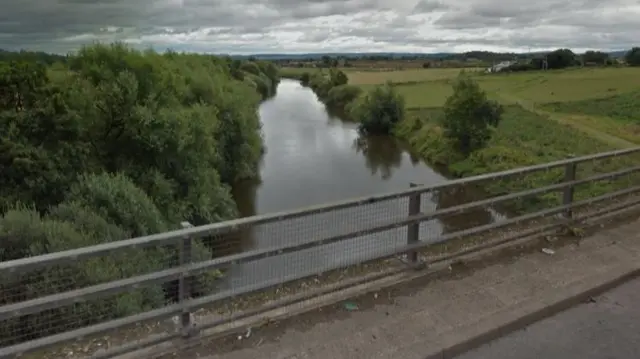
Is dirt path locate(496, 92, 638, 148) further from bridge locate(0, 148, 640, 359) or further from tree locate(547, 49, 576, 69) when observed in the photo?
bridge locate(0, 148, 640, 359)

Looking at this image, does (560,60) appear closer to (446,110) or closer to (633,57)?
(633,57)

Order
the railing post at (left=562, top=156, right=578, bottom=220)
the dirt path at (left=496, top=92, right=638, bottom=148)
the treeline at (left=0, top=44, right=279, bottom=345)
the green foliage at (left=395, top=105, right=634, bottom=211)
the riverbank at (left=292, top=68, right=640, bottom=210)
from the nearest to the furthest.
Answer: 1. the railing post at (left=562, top=156, right=578, bottom=220)
2. the treeline at (left=0, top=44, right=279, bottom=345)
3. the green foliage at (left=395, top=105, right=634, bottom=211)
4. the riverbank at (left=292, top=68, right=640, bottom=210)
5. the dirt path at (left=496, top=92, right=638, bottom=148)

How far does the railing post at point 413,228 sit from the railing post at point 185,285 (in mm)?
2061

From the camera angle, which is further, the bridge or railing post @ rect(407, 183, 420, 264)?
railing post @ rect(407, 183, 420, 264)

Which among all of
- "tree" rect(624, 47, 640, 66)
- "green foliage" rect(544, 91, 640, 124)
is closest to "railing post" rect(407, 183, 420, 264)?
"green foliage" rect(544, 91, 640, 124)

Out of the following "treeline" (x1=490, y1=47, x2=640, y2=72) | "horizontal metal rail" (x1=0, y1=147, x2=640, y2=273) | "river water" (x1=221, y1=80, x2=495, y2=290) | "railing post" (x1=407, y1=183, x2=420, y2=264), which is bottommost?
"river water" (x1=221, y1=80, x2=495, y2=290)

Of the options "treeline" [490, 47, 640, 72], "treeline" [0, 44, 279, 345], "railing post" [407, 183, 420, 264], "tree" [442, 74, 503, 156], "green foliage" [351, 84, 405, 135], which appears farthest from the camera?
"treeline" [490, 47, 640, 72]

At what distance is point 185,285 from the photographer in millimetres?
3787

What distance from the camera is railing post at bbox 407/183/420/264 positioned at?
4863 mm

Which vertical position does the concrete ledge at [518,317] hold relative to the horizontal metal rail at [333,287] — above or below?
below

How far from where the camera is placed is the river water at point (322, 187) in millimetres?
4660

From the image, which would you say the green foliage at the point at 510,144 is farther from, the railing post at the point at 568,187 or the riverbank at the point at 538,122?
the railing post at the point at 568,187

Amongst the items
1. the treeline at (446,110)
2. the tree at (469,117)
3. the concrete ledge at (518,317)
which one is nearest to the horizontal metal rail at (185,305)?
the concrete ledge at (518,317)

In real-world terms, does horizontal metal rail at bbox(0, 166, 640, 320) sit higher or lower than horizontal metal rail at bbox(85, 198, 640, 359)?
higher
